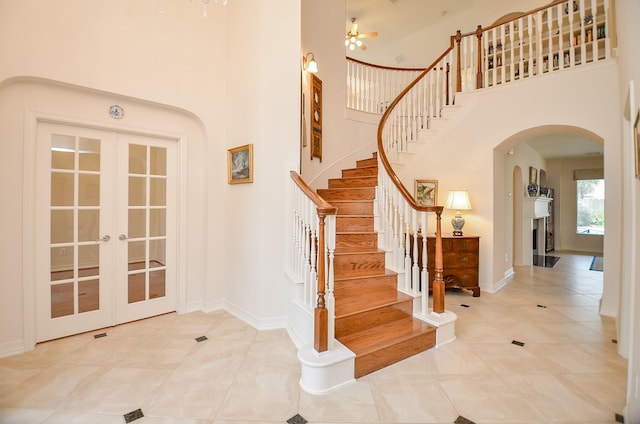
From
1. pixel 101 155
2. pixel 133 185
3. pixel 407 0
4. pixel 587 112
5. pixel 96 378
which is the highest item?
pixel 407 0

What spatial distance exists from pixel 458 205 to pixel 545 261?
4.45 m

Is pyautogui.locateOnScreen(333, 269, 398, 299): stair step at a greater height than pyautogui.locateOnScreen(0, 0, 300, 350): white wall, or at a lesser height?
lesser

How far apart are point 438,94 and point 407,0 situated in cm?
301

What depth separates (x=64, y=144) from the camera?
2.72 meters

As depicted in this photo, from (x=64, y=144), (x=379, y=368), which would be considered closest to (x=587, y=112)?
(x=379, y=368)

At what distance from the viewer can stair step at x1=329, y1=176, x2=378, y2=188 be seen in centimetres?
404

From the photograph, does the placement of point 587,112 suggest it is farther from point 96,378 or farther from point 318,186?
point 96,378

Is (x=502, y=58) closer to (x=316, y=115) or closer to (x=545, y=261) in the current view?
→ (x=316, y=115)

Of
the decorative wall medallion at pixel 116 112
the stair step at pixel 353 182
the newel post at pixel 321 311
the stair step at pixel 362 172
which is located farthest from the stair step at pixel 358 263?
the decorative wall medallion at pixel 116 112

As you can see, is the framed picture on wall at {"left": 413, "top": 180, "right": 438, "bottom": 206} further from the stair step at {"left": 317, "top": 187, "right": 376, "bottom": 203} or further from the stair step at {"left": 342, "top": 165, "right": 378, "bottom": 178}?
the stair step at {"left": 317, "top": 187, "right": 376, "bottom": 203}

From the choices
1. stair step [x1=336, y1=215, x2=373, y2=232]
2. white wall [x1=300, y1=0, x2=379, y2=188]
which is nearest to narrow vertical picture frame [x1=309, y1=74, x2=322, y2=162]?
white wall [x1=300, y1=0, x2=379, y2=188]

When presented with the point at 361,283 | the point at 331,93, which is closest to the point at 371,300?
the point at 361,283

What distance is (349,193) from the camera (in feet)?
13.0

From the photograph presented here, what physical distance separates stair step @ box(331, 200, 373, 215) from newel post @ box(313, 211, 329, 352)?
168 centimetres
